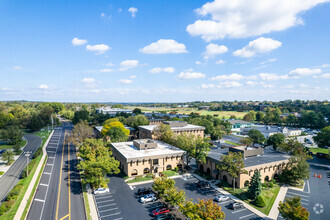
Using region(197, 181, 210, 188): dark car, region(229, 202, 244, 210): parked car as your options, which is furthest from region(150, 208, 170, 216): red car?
region(197, 181, 210, 188): dark car

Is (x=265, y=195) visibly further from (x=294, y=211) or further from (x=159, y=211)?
(x=159, y=211)

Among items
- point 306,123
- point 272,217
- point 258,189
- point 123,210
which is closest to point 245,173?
point 258,189

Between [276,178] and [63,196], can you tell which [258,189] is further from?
[63,196]

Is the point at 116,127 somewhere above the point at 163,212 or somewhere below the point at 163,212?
above

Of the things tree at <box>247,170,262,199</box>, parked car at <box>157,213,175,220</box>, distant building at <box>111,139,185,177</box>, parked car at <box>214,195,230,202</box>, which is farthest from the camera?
distant building at <box>111,139,185,177</box>

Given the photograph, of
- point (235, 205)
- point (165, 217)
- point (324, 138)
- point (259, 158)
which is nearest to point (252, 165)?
point (259, 158)

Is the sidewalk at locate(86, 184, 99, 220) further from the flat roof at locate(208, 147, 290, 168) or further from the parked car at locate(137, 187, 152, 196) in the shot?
the flat roof at locate(208, 147, 290, 168)
